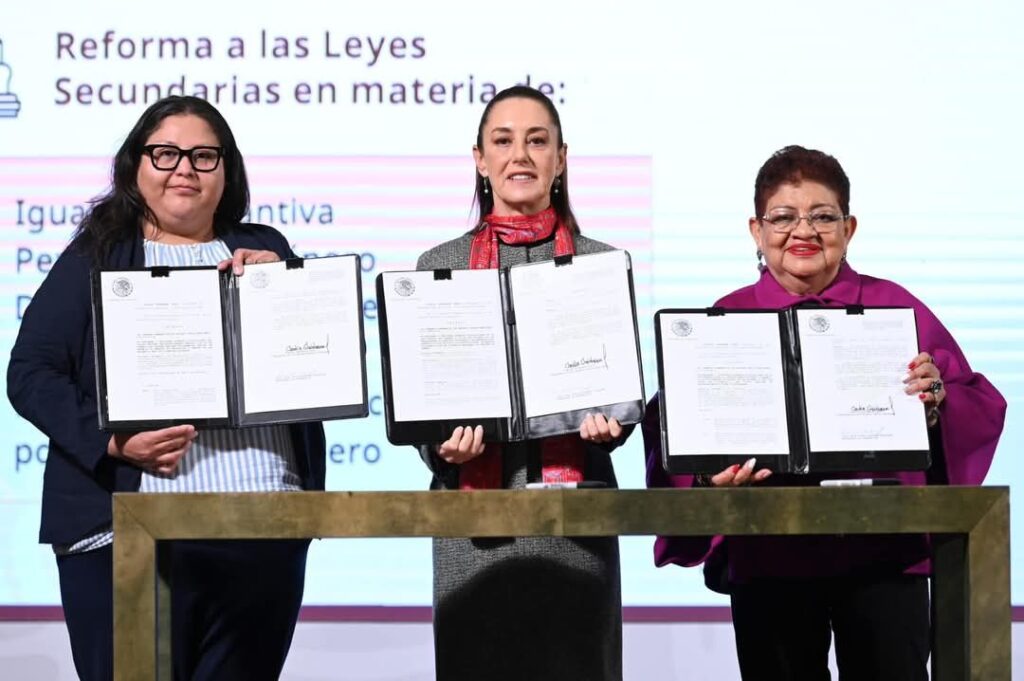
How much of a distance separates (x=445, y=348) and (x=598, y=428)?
0.25m

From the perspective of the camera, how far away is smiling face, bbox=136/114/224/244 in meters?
2.24

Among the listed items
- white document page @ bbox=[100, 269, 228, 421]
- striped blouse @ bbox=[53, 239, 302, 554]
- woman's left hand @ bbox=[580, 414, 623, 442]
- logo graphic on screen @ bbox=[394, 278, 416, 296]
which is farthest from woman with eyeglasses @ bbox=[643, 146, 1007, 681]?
white document page @ bbox=[100, 269, 228, 421]

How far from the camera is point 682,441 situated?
6.68 feet

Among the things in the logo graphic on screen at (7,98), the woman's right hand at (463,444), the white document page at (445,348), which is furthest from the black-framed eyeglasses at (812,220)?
the logo graphic on screen at (7,98)

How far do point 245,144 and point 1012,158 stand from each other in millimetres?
1770

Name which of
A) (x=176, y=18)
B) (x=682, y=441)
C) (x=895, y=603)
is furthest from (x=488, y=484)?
(x=176, y=18)

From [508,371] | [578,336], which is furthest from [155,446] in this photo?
[578,336]

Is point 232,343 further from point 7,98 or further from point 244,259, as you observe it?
point 7,98

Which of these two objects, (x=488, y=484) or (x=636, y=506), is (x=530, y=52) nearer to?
(x=488, y=484)

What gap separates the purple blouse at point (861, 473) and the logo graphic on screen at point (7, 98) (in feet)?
6.14

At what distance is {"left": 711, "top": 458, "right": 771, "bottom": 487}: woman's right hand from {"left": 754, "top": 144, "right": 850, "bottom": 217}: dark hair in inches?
17.4

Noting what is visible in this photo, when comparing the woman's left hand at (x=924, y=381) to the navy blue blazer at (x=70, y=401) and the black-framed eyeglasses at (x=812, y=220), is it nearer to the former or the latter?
the black-framed eyeglasses at (x=812, y=220)

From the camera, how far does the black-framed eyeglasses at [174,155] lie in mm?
2248

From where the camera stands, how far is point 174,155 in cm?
225
